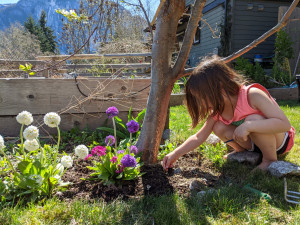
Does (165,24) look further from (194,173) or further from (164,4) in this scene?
(194,173)

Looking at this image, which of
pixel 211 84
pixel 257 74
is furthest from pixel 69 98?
pixel 257 74

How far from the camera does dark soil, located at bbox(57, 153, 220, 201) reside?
163cm

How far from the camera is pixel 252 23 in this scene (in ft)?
32.2

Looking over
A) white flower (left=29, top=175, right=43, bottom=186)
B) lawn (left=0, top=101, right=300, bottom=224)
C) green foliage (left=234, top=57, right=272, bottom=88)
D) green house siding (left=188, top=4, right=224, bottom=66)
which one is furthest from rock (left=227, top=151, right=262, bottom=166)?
green house siding (left=188, top=4, right=224, bottom=66)

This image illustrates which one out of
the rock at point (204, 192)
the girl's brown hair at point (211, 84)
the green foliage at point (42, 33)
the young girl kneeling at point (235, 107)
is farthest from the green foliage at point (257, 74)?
the green foliage at point (42, 33)

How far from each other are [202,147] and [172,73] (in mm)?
923

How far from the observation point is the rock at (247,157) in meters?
2.20

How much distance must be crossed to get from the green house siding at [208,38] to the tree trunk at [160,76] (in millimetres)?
8583

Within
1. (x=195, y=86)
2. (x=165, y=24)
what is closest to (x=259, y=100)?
(x=195, y=86)

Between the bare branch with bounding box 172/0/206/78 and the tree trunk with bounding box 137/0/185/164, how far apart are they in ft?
0.25

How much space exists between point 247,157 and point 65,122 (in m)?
2.13

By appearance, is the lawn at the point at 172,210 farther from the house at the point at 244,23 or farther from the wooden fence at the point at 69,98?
the house at the point at 244,23

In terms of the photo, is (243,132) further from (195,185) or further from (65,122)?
(65,122)

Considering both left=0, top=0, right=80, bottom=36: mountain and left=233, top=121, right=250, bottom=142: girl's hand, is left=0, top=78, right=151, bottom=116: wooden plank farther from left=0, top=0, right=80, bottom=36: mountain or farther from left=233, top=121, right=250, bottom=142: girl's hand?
left=0, top=0, right=80, bottom=36: mountain
